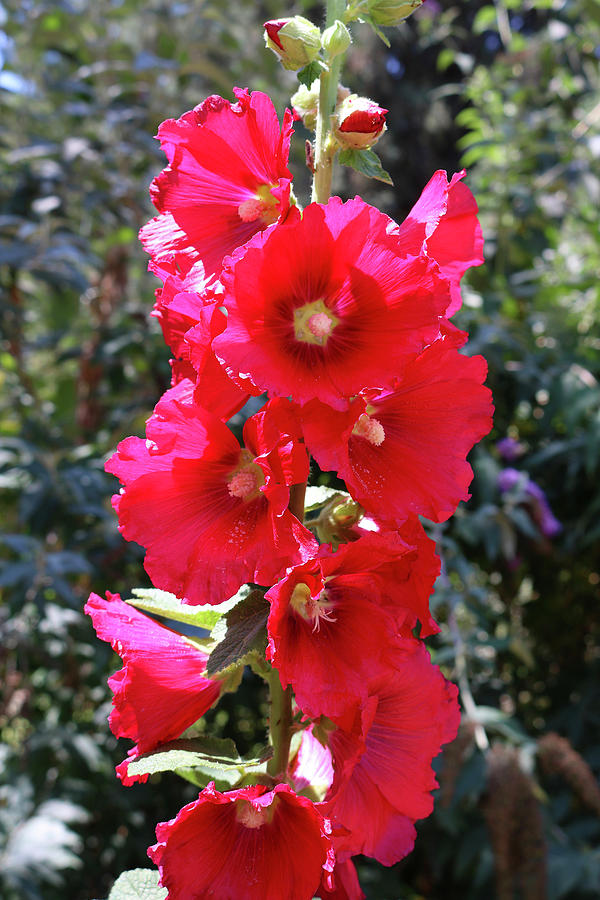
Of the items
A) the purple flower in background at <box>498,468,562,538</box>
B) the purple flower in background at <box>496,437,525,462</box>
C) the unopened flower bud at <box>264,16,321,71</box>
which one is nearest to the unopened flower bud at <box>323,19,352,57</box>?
the unopened flower bud at <box>264,16,321,71</box>

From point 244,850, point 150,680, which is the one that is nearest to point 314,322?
point 150,680

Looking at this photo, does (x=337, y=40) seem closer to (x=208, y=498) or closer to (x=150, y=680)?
(x=208, y=498)

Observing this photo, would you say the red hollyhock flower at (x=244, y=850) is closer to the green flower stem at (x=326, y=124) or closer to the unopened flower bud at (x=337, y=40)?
the green flower stem at (x=326, y=124)

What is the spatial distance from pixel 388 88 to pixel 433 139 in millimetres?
764

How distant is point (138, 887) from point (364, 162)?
70 cm

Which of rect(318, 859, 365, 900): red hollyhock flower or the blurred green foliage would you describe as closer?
rect(318, 859, 365, 900): red hollyhock flower

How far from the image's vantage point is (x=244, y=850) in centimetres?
67

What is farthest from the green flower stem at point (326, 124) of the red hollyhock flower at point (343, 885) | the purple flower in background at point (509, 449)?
the purple flower in background at point (509, 449)

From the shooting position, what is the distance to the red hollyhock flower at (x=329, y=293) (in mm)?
605

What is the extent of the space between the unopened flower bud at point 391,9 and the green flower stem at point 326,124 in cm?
3

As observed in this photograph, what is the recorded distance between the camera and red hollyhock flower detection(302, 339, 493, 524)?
0.66 m

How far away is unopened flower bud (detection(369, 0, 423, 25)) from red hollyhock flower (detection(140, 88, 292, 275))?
0.15m

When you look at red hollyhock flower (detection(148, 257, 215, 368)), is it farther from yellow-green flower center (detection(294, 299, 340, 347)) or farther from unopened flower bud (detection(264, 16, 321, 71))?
unopened flower bud (detection(264, 16, 321, 71))

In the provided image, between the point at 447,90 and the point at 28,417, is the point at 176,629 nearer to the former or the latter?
the point at 28,417
